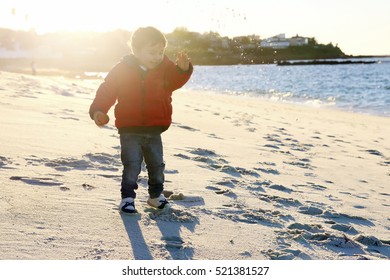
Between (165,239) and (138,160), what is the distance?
725mm

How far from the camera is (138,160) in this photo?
3.15 m

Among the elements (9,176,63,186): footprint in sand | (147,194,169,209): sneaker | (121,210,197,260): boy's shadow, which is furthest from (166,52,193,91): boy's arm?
(9,176,63,186): footprint in sand

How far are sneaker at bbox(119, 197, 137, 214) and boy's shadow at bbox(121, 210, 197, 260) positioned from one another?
0.15 feet

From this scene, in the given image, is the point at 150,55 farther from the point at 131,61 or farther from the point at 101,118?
the point at 101,118

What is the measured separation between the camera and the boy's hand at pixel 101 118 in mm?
2938

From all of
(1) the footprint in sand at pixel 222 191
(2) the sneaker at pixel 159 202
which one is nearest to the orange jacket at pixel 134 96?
(2) the sneaker at pixel 159 202

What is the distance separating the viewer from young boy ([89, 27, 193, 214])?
120 inches

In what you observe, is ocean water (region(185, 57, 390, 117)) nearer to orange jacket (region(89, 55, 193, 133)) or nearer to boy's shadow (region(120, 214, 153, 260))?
orange jacket (region(89, 55, 193, 133))

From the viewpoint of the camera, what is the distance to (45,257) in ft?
7.30

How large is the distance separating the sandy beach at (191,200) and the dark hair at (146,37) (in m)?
1.03

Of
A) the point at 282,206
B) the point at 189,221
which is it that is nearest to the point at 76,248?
the point at 189,221

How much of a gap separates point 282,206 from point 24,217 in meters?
1.76

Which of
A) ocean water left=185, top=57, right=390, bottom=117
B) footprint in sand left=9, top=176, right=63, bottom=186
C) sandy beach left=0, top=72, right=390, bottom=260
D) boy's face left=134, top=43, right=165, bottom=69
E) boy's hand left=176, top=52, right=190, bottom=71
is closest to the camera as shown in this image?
sandy beach left=0, top=72, right=390, bottom=260
